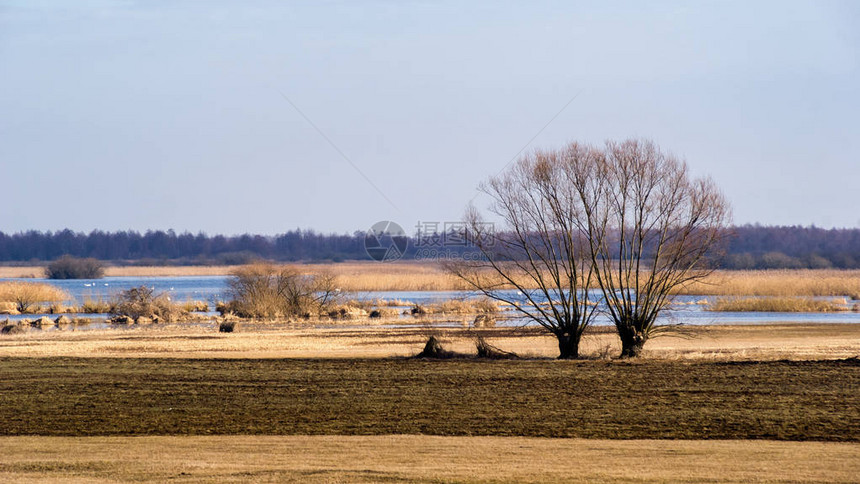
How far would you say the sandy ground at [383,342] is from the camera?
28.5m

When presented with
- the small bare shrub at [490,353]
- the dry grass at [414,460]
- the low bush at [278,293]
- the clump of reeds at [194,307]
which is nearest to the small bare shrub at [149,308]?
the clump of reeds at [194,307]

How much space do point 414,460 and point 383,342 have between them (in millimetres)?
21319

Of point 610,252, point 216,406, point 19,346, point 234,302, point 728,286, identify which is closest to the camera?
point 216,406

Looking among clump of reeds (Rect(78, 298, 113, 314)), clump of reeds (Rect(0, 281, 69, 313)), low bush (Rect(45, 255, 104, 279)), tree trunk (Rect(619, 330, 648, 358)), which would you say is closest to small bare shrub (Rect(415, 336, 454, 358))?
tree trunk (Rect(619, 330, 648, 358))

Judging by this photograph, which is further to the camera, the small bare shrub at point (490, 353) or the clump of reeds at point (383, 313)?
the clump of reeds at point (383, 313)

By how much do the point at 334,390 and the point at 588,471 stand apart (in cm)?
900

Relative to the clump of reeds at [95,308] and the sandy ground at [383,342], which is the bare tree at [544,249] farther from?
the clump of reeds at [95,308]

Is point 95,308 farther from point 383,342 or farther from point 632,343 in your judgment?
point 632,343

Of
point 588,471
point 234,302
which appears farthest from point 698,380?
point 234,302

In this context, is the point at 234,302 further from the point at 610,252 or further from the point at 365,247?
the point at 365,247

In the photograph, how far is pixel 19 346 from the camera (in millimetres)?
31703

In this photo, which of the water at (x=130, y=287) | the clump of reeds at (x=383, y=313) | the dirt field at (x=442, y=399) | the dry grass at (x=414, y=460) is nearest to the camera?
the dry grass at (x=414, y=460)

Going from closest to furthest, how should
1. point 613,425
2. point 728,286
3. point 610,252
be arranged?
point 613,425, point 610,252, point 728,286

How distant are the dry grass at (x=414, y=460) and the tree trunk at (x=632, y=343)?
43.5ft
